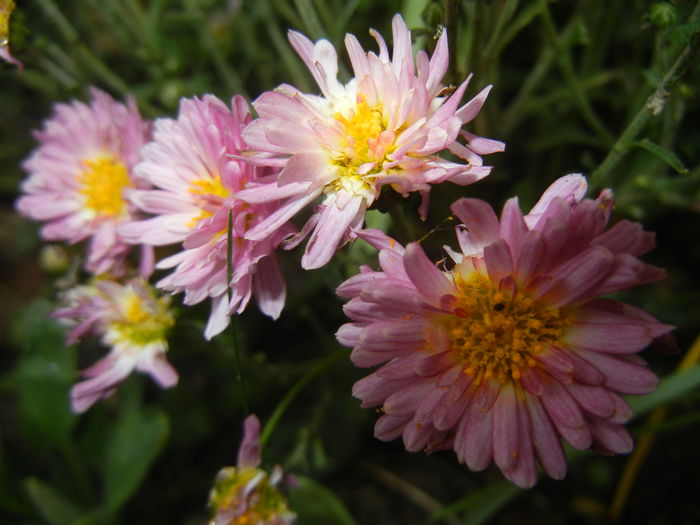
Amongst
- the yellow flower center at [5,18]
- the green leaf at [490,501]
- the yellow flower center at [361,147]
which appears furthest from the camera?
the green leaf at [490,501]

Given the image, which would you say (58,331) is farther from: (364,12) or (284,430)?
(364,12)

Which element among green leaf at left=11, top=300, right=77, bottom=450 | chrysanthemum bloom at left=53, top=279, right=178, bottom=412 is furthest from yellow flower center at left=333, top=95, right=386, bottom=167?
green leaf at left=11, top=300, right=77, bottom=450

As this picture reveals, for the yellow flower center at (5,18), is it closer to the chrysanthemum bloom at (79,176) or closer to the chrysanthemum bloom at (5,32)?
the chrysanthemum bloom at (5,32)

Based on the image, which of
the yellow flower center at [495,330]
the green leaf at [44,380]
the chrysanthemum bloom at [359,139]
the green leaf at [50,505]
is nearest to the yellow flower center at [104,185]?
the green leaf at [44,380]

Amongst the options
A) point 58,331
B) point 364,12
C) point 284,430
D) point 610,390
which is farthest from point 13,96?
point 610,390

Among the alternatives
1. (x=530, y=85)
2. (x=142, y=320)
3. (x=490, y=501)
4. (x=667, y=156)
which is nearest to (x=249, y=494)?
(x=142, y=320)
